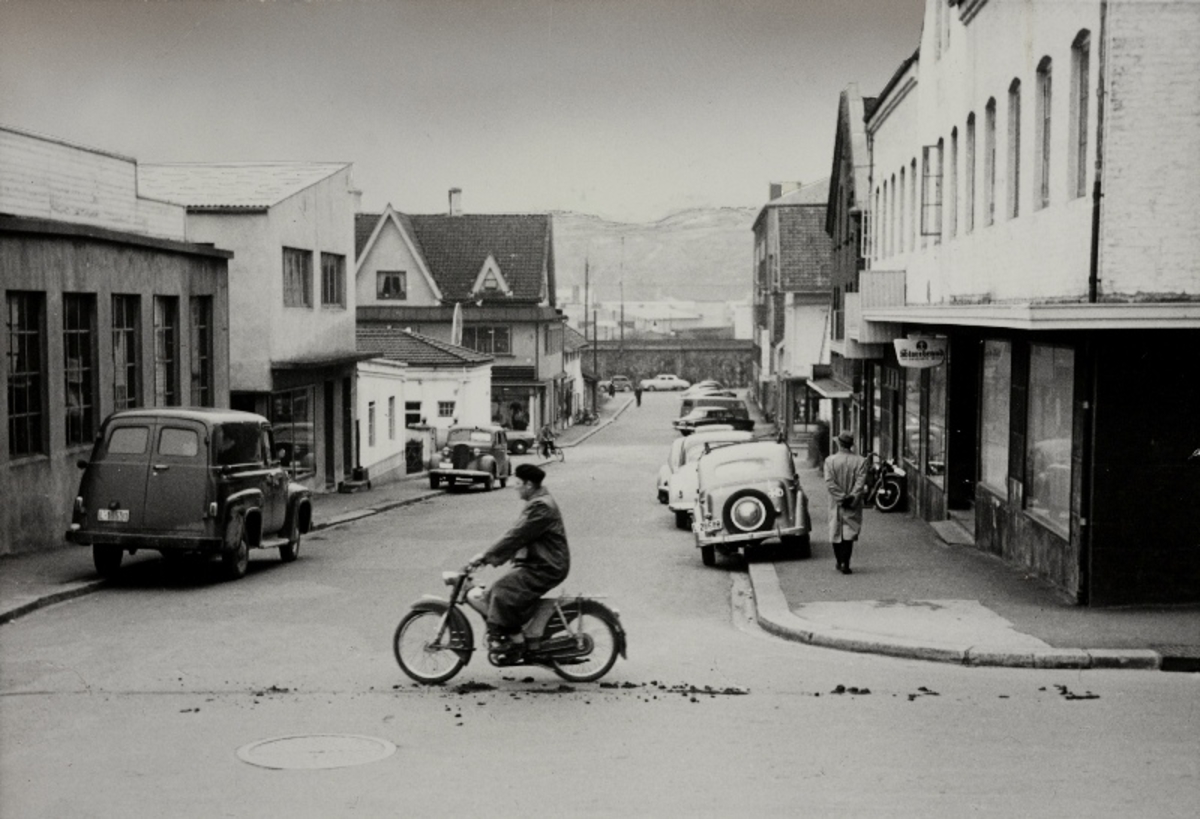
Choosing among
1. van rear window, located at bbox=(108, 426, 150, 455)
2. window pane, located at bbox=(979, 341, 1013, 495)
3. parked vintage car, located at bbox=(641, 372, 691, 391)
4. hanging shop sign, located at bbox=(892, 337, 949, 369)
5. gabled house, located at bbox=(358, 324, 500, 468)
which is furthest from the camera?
parked vintage car, located at bbox=(641, 372, 691, 391)

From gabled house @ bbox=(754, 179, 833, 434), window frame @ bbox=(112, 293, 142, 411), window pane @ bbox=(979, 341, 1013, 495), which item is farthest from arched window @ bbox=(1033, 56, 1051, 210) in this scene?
gabled house @ bbox=(754, 179, 833, 434)

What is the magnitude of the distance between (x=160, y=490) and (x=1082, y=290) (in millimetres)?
10215

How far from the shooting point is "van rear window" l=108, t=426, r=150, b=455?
17.2 meters

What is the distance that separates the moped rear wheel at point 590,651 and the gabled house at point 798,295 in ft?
173

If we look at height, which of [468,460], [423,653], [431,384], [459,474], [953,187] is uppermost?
[953,187]

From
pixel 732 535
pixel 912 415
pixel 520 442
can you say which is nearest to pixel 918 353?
pixel 732 535

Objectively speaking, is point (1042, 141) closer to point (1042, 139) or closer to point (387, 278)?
point (1042, 139)

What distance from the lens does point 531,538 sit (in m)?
11.0

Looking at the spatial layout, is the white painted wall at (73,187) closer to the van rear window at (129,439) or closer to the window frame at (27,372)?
the window frame at (27,372)

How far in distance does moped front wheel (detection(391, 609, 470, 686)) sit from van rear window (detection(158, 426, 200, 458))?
22.4 feet

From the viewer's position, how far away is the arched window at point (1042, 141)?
1686 cm

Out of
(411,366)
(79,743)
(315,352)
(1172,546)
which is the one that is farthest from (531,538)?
(411,366)

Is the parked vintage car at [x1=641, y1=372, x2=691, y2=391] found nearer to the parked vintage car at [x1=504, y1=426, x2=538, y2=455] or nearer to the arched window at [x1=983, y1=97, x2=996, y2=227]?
the parked vintage car at [x1=504, y1=426, x2=538, y2=455]

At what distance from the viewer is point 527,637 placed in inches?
439
